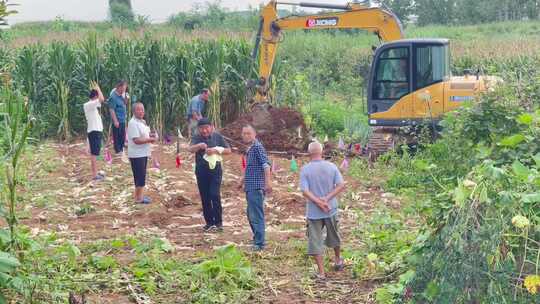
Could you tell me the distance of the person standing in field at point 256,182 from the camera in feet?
34.6

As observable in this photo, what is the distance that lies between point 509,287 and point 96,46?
17436 mm

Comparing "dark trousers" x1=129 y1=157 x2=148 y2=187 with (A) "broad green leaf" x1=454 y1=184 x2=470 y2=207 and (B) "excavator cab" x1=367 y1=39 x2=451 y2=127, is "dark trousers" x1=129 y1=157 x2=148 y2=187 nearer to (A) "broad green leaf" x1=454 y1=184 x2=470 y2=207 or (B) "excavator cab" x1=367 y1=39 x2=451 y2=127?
(B) "excavator cab" x1=367 y1=39 x2=451 y2=127

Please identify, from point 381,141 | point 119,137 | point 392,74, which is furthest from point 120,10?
point 381,141

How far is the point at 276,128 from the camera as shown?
1977 centimetres

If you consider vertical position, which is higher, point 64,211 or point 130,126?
point 130,126

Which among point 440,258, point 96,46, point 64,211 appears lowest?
point 64,211

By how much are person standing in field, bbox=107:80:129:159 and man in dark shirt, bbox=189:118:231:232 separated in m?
5.74

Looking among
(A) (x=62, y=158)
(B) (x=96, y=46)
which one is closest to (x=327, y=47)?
(B) (x=96, y=46)

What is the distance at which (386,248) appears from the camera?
33.2 feet

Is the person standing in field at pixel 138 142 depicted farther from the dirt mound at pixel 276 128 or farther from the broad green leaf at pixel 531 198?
the broad green leaf at pixel 531 198

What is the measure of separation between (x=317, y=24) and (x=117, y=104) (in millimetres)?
5226

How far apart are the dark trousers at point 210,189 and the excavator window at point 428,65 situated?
6813 millimetres

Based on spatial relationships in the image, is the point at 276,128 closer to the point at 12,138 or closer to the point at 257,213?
the point at 257,213

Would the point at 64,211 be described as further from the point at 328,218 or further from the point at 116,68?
the point at 116,68
